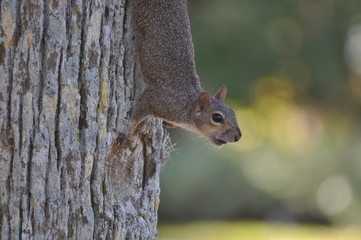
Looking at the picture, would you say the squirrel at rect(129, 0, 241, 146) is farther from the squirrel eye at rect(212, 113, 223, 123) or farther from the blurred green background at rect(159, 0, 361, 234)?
the blurred green background at rect(159, 0, 361, 234)

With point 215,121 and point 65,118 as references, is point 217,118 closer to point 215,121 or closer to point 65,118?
point 215,121

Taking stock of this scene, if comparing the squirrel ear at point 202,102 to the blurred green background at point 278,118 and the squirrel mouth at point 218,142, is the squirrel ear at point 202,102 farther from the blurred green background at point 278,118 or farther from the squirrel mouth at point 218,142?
the blurred green background at point 278,118

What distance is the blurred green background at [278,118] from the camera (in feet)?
28.6

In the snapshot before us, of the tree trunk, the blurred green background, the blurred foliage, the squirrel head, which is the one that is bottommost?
the tree trunk

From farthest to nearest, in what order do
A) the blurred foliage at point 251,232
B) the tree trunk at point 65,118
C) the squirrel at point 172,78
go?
the blurred foliage at point 251,232, the squirrel at point 172,78, the tree trunk at point 65,118

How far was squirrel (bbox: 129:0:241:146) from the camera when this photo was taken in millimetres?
2648

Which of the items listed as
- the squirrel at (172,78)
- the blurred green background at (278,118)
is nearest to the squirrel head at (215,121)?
the squirrel at (172,78)

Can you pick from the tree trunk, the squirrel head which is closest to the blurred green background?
the squirrel head

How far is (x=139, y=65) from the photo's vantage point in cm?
264

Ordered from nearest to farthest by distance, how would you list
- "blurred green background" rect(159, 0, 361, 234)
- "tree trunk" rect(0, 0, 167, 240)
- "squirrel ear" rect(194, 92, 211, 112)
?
1. "tree trunk" rect(0, 0, 167, 240)
2. "squirrel ear" rect(194, 92, 211, 112)
3. "blurred green background" rect(159, 0, 361, 234)

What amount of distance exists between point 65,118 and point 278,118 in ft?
24.6

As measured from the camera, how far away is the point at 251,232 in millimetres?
8258

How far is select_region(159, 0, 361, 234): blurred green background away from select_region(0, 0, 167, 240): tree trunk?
19.6 feet

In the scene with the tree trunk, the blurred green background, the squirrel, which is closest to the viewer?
the tree trunk
